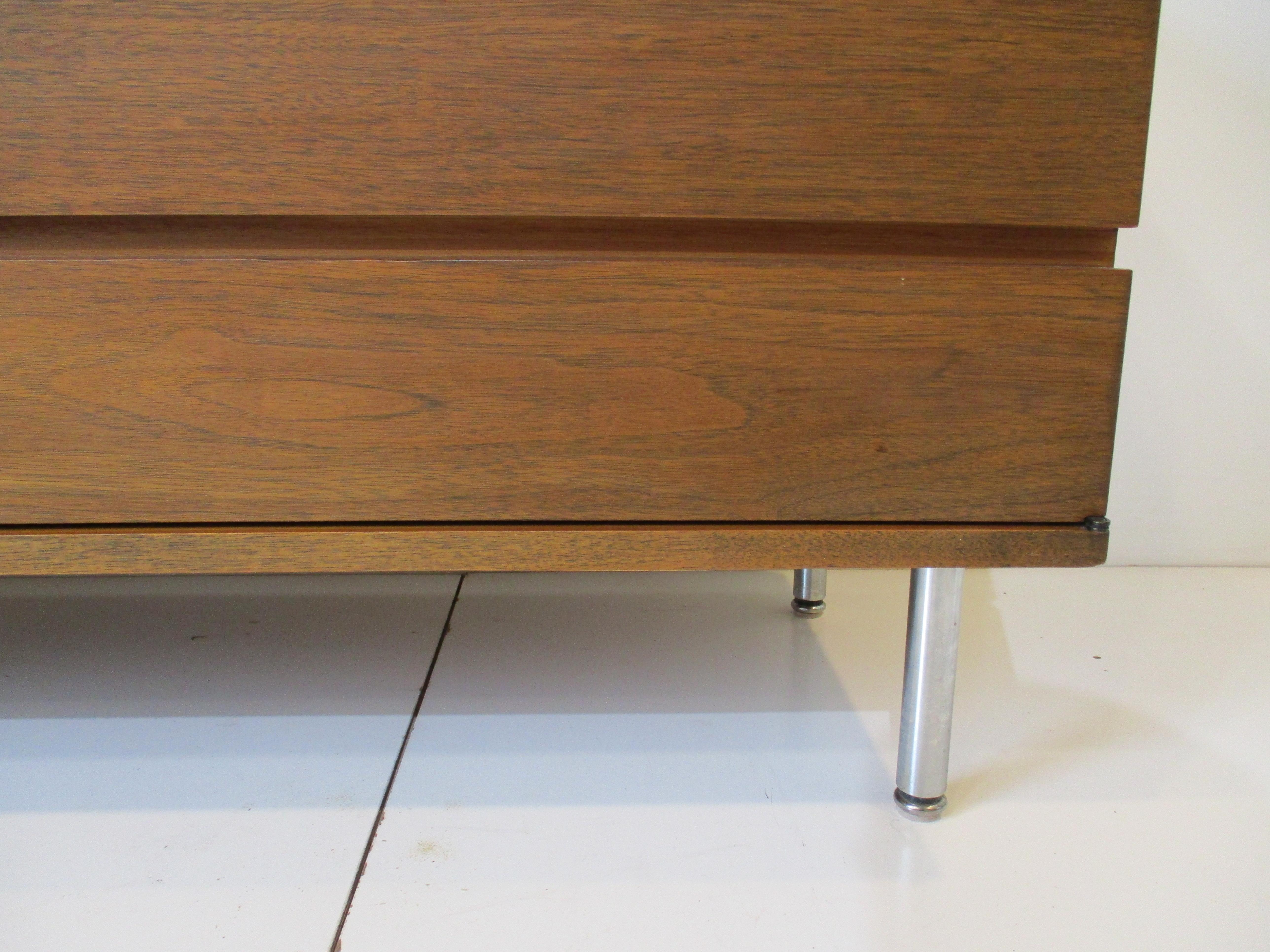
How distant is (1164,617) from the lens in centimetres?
101

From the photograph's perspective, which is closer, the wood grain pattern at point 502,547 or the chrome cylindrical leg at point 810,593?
the wood grain pattern at point 502,547

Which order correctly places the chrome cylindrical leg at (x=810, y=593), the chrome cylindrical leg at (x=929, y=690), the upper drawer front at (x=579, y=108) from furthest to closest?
the chrome cylindrical leg at (x=810, y=593) → the chrome cylindrical leg at (x=929, y=690) → the upper drawer front at (x=579, y=108)

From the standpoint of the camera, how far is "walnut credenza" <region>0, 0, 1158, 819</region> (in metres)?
0.50

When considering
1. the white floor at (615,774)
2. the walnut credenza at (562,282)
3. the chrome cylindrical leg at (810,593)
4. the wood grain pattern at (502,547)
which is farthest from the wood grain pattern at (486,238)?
the chrome cylindrical leg at (810,593)

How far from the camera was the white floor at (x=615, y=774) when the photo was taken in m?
0.55

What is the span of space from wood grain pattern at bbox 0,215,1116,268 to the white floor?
1.24 ft

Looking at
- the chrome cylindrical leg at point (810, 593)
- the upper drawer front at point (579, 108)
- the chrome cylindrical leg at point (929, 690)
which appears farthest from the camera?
the chrome cylindrical leg at point (810, 593)

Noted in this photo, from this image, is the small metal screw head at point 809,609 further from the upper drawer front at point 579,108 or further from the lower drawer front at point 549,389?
the upper drawer front at point 579,108

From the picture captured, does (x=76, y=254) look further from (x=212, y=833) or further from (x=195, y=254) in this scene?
(x=212, y=833)

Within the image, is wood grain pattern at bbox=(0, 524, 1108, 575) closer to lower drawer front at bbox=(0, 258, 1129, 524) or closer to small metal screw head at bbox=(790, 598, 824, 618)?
lower drawer front at bbox=(0, 258, 1129, 524)

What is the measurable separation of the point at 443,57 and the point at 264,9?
95mm

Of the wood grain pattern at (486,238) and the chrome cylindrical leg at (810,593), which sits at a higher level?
the wood grain pattern at (486,238)

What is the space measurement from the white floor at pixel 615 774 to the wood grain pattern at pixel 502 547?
194 millimetres

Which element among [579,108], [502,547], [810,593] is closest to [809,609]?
[810,593]
